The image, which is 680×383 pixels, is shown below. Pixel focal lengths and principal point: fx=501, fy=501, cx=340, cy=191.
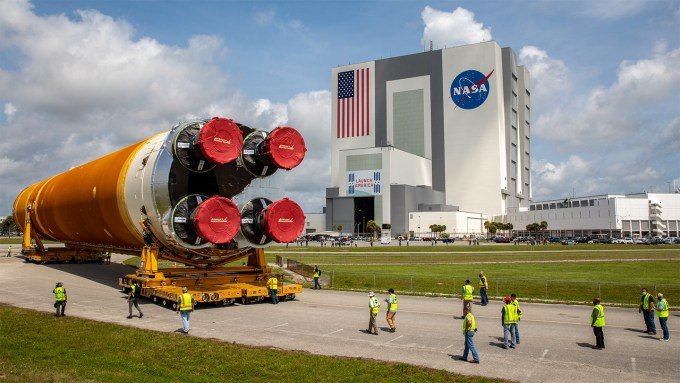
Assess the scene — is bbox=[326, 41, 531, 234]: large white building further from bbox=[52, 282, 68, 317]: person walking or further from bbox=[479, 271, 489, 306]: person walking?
bbox=[52, 282, 68, 317]: person walking

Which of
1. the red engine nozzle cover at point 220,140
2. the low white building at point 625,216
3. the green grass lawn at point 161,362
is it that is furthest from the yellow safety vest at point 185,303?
the low white building at point 625,216

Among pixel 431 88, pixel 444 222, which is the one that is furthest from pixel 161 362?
pixel 431 88

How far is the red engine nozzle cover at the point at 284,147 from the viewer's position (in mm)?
21469

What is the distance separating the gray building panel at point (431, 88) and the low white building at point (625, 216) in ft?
77.6

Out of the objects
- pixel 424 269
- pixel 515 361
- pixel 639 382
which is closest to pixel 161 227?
pixel 515 361

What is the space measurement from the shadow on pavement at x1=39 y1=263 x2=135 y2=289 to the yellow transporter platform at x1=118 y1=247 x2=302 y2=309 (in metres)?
7.64

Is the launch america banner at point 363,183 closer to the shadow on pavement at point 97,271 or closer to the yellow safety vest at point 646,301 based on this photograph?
the shadow on pavement at point 97,271

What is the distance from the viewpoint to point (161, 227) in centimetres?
2155

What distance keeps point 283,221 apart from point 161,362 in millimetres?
9225

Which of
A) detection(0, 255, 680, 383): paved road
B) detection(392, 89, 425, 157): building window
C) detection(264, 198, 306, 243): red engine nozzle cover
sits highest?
detection(392, 89, 425, 157): building window

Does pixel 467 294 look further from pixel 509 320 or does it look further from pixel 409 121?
pixel 409 121

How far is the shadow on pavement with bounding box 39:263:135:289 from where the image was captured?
32.6m

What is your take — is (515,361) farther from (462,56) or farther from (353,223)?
(462,56)

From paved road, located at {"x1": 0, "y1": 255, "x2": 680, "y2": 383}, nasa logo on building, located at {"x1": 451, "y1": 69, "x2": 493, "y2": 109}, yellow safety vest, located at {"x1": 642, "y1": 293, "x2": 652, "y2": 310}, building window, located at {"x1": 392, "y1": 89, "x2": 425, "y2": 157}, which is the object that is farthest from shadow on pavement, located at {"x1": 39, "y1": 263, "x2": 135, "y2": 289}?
building window, located at {"x1": 392, "y1": 89, "x2": 425, "y2": 157}
